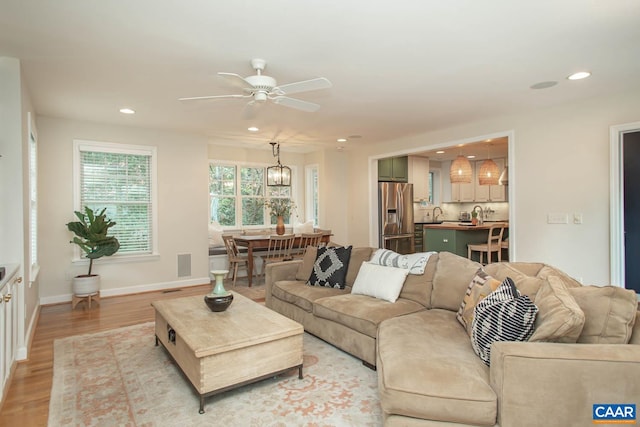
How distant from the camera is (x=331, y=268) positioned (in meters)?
3.80

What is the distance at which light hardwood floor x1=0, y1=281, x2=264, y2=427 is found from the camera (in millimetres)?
2318

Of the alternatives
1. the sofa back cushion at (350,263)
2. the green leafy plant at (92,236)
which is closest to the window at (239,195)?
the green leafy plant at (92,236)

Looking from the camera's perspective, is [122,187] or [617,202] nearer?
[617,202]

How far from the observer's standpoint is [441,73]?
3363 millimetres

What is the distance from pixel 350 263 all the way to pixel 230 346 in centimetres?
180

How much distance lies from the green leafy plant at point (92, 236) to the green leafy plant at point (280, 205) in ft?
10.5

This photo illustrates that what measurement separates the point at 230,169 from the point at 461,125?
4346 millimetres

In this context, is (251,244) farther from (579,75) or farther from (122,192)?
(579,75)

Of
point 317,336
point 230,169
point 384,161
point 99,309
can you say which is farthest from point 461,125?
point 99,309

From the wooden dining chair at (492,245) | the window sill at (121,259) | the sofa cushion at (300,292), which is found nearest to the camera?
the sofa cushion at (300,292)

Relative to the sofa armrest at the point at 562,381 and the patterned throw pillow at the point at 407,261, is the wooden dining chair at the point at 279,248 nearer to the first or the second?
the patterned throw pillow at the point at 407,261

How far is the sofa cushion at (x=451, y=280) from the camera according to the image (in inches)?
112

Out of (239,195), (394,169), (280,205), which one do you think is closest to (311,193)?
(280,205)

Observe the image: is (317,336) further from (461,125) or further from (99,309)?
(461,125)
